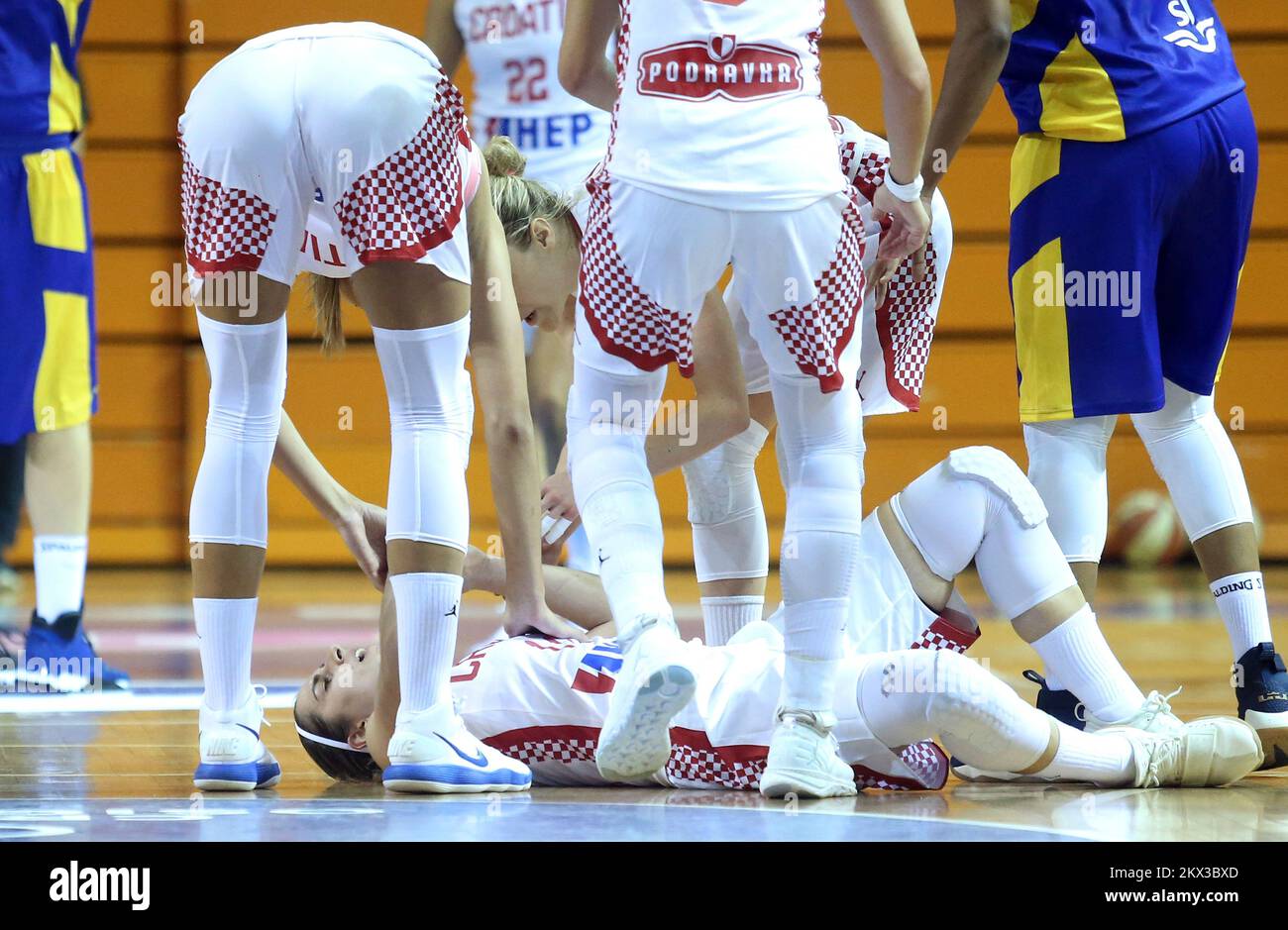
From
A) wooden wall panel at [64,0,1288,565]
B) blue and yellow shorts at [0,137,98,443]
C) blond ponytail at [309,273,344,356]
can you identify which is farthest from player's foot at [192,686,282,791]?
wooden wall panel at [64,0,1288,565]

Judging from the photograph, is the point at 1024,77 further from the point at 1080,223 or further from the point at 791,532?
the point at 791,532

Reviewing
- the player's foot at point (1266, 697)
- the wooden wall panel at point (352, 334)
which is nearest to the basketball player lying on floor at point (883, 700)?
the player's foot at point (1266, 697)

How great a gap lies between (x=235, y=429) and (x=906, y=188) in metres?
0.97

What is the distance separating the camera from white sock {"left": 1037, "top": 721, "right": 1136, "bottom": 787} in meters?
2.09

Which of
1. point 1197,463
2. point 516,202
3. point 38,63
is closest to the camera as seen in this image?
point 1197,463

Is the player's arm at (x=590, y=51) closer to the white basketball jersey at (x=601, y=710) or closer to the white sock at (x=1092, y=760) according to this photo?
the white basketball jersey at (x=601, y=710)

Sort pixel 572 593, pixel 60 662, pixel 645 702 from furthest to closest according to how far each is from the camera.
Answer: pixel 60 662, pixel 572 593, pixel 645 702

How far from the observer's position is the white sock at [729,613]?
272 cm

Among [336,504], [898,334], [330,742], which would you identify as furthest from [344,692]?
[898,334]

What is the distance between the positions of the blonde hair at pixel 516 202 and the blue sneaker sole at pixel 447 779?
0.94 m

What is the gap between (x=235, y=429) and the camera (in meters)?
2.17

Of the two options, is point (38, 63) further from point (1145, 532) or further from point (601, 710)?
point (1145, 532)

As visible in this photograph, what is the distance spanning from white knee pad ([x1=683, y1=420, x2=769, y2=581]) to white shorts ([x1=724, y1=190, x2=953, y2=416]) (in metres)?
0.14

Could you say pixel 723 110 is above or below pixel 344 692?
above
